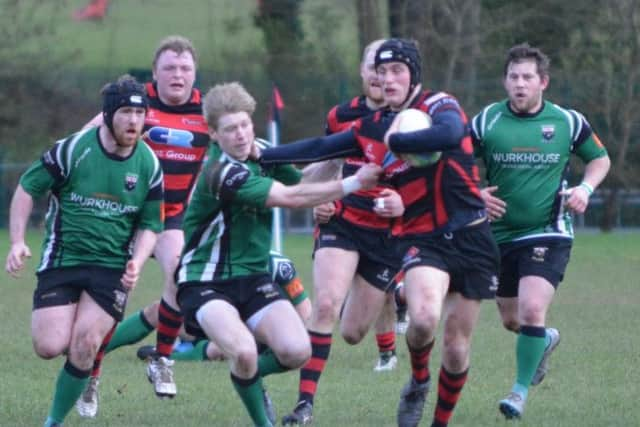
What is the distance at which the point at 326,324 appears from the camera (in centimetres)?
739

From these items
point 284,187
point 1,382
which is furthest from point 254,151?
point 1,382

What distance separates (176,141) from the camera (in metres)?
8.76

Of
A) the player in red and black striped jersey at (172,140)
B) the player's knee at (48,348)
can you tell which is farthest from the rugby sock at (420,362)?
the player in red and black striped jersey at (172,140)

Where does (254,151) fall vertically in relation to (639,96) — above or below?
above

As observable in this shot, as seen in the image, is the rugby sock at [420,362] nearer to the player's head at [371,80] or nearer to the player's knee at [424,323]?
the player's knee at [424,323]

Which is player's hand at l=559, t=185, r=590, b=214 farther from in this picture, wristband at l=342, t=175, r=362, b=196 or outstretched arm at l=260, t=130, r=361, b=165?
wristband at l=342, t=175, r=362, b=196

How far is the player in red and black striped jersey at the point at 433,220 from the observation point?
6238 millimetres

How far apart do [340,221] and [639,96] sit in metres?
17.2

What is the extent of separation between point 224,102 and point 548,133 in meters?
2.27

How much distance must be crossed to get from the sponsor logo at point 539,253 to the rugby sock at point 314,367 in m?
1.21

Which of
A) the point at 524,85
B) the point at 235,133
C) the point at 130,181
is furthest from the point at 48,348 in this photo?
the point at 524,85

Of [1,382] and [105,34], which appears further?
[105,34]

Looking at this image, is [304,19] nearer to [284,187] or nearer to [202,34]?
[202,34]

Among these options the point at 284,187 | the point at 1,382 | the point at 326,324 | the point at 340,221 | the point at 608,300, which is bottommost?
the point at 608,300
